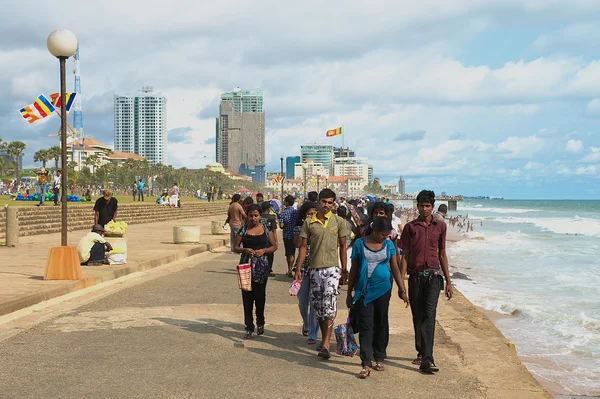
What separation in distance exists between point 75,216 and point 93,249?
55.4 feet

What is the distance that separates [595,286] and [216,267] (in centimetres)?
1189

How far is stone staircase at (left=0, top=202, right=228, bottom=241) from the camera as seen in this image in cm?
2523

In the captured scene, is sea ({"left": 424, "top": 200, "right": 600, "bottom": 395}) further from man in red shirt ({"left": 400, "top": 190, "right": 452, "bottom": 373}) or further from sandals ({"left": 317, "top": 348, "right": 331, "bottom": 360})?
sandals ({"left": 317, "top": 348, "right": 331, "bottom": 360})

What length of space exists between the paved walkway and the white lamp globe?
13.1ft

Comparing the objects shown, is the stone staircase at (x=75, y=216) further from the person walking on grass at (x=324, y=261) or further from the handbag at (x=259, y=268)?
the person walking on grass at (x=324, y=261)

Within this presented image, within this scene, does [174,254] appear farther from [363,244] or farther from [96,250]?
[363,244]

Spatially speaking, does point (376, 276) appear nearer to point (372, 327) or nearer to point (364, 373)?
point (372, 327)

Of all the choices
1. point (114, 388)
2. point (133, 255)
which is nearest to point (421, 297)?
point (114, 388)

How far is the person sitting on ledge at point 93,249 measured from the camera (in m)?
14.3

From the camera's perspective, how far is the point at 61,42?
12086mm

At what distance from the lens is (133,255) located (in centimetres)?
1725

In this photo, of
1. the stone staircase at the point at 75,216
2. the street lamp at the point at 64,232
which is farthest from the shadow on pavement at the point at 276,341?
the stone staircase at the point at 75,216

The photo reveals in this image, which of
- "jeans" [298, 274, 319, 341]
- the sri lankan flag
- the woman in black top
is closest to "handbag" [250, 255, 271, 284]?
the woman in black top

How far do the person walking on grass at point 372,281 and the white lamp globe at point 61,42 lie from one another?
26.1 ft
